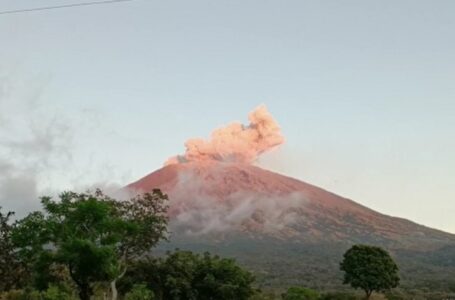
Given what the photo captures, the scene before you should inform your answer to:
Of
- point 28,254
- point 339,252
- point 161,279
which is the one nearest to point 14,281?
point 161,279

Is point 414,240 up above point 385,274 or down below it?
above

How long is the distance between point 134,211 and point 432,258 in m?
135

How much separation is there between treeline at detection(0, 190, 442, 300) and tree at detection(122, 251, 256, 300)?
0.21 ft

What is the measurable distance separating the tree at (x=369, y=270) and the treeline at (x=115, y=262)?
82 mm

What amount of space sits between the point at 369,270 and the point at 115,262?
101 feet

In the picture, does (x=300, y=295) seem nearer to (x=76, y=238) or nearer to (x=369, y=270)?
(x=369, y=270)

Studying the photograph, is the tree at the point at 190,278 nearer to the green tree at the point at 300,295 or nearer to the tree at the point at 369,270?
the green tree at the point at 300,295

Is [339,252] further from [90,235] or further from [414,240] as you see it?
[90,235]

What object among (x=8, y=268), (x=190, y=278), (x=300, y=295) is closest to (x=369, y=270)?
(x=300, y=295)

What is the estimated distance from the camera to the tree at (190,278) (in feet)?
141

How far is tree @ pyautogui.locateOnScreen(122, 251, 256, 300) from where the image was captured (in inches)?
1694

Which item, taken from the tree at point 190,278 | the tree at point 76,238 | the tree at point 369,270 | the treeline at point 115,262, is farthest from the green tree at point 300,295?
the tree at point 76,238

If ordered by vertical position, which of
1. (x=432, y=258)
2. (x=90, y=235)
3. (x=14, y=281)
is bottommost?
(x=14, y=281)

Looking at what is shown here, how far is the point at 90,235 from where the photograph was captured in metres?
28.6
